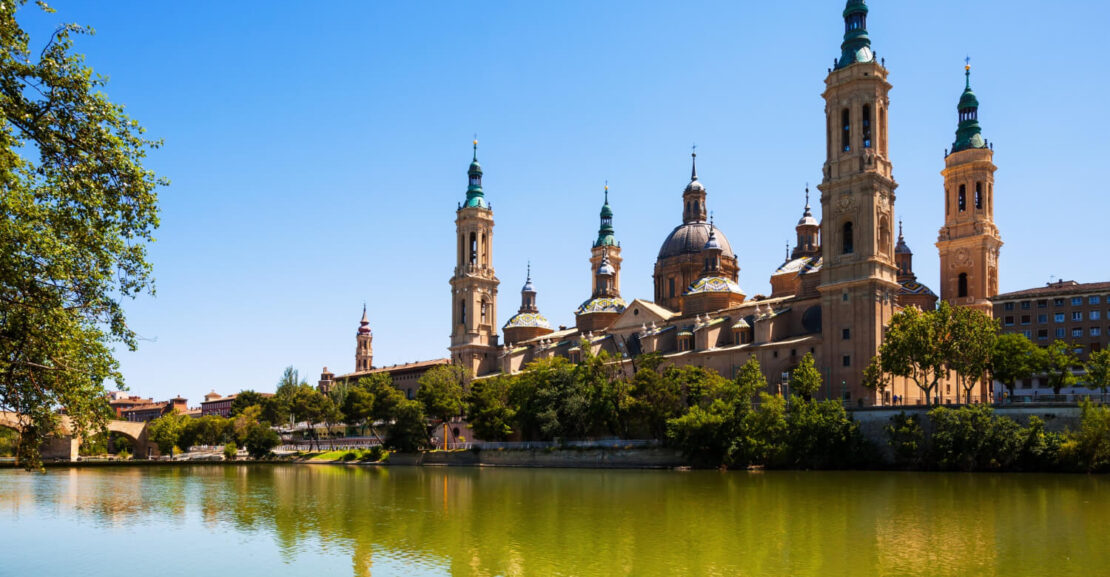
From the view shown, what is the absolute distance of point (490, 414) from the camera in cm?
7794

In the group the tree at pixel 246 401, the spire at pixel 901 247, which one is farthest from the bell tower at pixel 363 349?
the spire at pixel 901 247

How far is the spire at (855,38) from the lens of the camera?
73125mm

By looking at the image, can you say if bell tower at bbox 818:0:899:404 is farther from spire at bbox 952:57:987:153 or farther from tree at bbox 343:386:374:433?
tree at bbox 343:386:374:433

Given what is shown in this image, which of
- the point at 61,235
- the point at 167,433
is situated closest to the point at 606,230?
the point at 167,433

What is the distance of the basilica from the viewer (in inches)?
2734

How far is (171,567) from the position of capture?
75.5 ft

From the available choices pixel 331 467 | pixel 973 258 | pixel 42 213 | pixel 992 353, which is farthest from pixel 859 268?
pixel 42 213

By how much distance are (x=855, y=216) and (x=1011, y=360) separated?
604 inches

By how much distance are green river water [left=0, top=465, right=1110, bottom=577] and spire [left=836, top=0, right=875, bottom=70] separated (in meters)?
37.9

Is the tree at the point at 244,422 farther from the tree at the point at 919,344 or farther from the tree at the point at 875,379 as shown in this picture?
the tree at the point at 919,344

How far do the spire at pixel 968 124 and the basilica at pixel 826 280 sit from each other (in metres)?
0.12

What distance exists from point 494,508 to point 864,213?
45143mm

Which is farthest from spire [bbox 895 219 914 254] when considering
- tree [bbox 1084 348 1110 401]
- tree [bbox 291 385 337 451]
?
tree [bbox 291 385 337 451]

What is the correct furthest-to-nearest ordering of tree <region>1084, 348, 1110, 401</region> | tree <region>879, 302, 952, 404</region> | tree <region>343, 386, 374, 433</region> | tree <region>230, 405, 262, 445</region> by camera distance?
1. tree <region>230, 405, 262, 445</region>
2. tree <region>343, 386, 374, 433</region>
3. tree <region>879, 302, 952, 404</region>
4. tree <region>1084, 348, 1110, 401</region>
